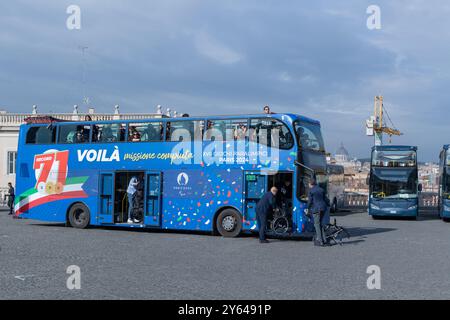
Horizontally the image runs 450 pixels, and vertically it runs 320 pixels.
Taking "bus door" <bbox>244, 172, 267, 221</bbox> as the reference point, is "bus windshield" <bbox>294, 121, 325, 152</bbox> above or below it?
above

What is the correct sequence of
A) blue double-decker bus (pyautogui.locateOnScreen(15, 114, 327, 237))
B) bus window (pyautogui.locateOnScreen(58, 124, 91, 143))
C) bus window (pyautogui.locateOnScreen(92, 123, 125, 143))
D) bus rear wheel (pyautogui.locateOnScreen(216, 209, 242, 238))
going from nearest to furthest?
blue double-decker bus (pyautogui.locateOnScreen(15, 114, 327, 237))
bus rear wheel (pyautogui.locateOnScreen(216, 209, 242, 238))
bus window (pyautogui.locateOnScreen(92, 123, 125, 143))
bus window (pyautogui.locateOnScreen(58, 124, 91, 143))

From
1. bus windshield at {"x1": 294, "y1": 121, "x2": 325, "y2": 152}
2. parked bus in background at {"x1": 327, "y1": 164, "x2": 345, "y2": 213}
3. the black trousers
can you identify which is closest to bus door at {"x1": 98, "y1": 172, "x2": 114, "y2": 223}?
the black trousers

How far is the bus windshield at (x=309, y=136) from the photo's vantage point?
17984 mm

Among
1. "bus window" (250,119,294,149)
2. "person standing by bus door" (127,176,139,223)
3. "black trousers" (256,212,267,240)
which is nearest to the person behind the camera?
"black trousers" (256,212,267,240)

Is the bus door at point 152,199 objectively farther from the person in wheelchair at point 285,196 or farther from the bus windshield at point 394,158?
the bus windshield at point 394,158

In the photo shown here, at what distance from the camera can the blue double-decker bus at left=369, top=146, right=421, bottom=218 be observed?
30.3 m

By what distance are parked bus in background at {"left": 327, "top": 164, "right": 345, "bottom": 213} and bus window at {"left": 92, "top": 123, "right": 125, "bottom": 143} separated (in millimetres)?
17866

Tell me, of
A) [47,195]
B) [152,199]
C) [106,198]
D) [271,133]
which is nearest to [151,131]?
[152,199]

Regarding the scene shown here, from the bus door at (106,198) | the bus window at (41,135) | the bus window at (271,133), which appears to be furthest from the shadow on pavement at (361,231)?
the bus window at (41,135)

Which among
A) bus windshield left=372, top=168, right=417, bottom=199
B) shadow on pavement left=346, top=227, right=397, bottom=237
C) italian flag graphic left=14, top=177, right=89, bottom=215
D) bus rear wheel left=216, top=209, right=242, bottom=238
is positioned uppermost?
bus windshield left=372, top=168, right=417, bottom=199

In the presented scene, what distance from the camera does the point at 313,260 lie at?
13539 mm

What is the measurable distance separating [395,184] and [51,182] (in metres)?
17.1

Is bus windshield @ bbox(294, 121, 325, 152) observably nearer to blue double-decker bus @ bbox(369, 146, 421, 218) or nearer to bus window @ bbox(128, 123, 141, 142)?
bus window @ bbox(128, 123, 141, 142)
